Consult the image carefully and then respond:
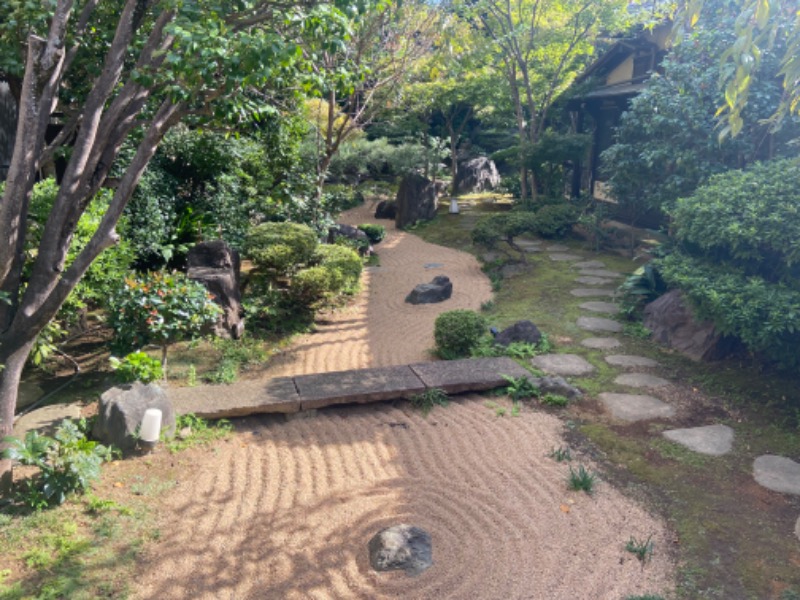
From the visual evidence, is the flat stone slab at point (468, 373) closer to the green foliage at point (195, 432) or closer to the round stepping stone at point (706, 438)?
the round stepping stone at point (706, 438)

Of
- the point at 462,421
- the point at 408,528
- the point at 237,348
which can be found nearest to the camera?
the point at 408,528

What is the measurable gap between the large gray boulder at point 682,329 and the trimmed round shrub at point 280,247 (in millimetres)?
4838

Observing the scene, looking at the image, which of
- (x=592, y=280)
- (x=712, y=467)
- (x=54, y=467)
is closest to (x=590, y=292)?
(x=592, y=280)

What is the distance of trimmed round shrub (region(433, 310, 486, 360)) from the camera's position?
700 centimetres

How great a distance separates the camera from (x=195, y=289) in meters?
6.05

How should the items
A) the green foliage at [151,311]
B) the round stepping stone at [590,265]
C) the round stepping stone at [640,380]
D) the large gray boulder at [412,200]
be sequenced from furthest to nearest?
1. the large gray boulder at [412,200]
2. the round stepping stone at [590,265]
3. the round stepping stone at [640,380]
4. the green foliage at [151,311]

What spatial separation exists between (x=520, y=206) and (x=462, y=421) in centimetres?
1168

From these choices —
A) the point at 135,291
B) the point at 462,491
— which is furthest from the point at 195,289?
the point at 462,491

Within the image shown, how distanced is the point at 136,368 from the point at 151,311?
2.73ft

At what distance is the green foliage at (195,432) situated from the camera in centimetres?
480

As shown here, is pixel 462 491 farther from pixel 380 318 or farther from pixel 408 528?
pixel 380 318

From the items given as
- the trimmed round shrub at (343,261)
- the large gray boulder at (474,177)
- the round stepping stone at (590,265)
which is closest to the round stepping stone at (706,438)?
the trimmed round shrub at (343,261)

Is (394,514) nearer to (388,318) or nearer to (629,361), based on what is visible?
(629,361)

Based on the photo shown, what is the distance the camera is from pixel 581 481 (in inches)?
164
